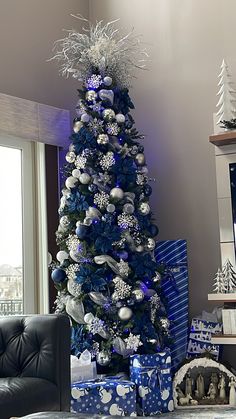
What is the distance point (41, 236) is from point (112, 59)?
4.68ft

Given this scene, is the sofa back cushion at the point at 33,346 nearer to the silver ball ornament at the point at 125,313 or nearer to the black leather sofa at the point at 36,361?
the black leather sofa at the point at 36,361

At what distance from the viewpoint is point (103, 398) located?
11.2 feet

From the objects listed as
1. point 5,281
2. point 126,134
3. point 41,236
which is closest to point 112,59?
point 126,134

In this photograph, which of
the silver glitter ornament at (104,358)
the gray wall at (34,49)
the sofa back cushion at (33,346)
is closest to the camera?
the sofa back cushion at (33,346)

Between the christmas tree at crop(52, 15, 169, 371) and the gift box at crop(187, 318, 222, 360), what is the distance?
33 centimetres

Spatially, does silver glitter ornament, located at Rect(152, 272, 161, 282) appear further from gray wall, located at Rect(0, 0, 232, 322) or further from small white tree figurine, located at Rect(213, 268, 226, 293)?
gray wall, located at Rect(0, 0, 232, 322)

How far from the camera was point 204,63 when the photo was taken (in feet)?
15.1

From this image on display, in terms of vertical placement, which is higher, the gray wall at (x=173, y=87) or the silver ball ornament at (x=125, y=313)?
the gray wall at (x=173, y=87)

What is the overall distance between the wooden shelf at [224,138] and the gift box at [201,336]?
1.30 metres

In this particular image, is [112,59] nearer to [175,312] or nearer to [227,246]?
[227,246]

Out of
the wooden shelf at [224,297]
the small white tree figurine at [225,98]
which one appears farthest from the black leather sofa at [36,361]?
the small white tree figurine at [225,98]

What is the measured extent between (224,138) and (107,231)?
105cm

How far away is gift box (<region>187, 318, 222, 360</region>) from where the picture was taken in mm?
4168

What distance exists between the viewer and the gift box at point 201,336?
4.17 metres
